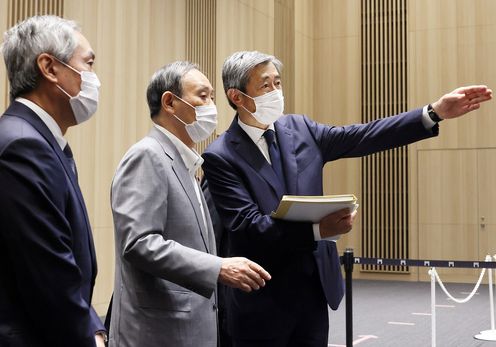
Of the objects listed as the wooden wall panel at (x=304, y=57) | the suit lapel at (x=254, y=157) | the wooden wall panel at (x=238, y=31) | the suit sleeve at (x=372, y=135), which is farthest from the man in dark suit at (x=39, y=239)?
the wooden wall panel at (x=304, y=57)

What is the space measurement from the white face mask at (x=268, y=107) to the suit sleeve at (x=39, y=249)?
60.0 inches

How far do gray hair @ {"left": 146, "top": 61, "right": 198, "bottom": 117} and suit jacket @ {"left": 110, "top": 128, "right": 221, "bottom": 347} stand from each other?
12.8 inches

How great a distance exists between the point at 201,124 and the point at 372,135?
0.81 metres

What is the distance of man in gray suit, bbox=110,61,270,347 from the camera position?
2.62 meters

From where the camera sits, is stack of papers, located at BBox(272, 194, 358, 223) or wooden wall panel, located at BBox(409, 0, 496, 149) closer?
stack of papers, located at BBox(272, 194, 358, 223)

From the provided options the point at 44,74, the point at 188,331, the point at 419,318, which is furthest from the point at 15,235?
the point at 419,318

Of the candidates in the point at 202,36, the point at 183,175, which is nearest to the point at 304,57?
the point at 202,36

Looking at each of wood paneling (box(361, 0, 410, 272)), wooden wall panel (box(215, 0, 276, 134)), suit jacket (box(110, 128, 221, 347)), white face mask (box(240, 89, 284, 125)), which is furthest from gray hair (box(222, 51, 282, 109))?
wood paneling (box(361, 0, 410, 272))

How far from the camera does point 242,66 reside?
3.45 m

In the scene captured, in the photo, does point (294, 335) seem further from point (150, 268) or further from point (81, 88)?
point (81, 88)

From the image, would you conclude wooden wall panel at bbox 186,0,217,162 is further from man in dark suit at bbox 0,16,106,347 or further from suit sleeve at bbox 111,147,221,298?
man in dark suit at bbox 0,16,106,347

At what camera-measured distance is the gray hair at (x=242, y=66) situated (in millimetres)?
3412

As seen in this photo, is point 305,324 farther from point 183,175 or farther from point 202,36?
Answer: point 202,36

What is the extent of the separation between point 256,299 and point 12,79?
1.41 meters
